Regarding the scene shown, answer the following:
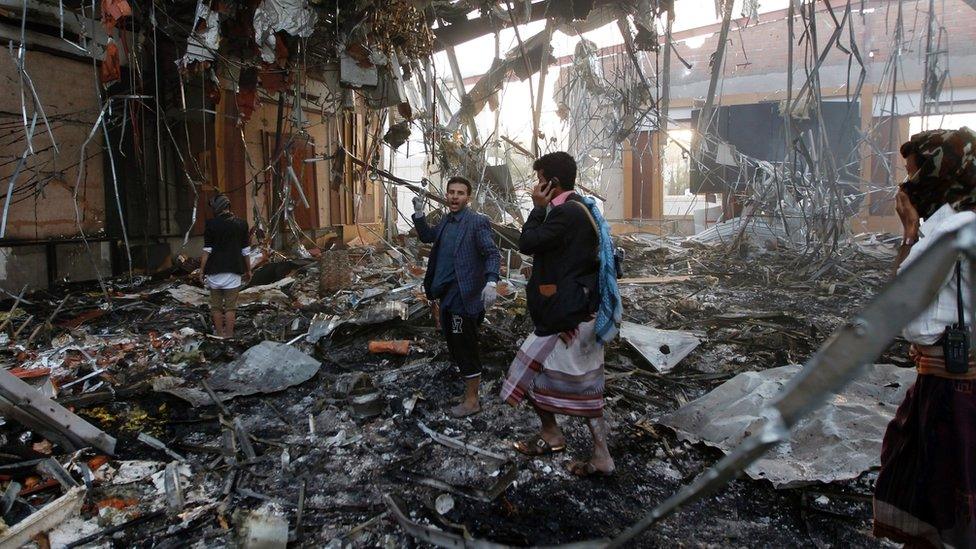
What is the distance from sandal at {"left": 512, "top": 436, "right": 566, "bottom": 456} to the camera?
3.23m

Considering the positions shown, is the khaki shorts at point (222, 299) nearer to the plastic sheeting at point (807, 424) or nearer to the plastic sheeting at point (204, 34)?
the plastic sheeting at point (204, 34)

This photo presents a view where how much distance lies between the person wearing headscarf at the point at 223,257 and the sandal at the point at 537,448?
146 inches

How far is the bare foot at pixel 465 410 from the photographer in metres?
3.89

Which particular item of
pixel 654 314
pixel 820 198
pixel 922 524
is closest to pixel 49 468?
pixel 922 524

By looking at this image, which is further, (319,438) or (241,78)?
(241,78)

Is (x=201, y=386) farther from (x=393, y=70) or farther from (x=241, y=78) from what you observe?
(x=393, y=70)

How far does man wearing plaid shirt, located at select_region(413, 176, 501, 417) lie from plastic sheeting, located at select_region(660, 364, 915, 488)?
1.41 metres

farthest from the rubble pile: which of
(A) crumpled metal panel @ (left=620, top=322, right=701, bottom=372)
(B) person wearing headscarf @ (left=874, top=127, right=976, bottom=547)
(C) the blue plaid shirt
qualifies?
(C) the blue plaid shirt

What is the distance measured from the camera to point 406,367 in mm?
4844

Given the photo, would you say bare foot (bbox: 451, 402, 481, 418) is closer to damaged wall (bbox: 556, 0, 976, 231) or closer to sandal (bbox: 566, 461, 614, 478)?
sandal (bbox: 566, 461, 614, 478)

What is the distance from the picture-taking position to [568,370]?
2.97 meters

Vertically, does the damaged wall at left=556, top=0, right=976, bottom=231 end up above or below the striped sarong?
above

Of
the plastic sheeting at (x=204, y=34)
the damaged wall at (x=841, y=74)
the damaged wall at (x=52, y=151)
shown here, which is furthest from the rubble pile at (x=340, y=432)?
the damaged wall at (x=841, y=74)

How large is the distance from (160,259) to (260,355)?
4.81 meters
